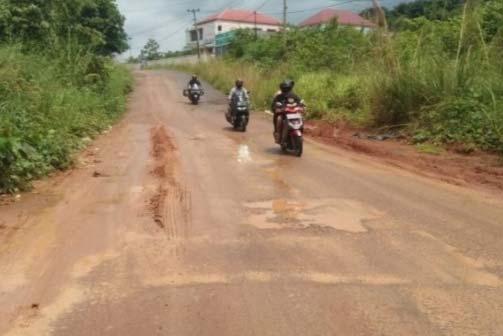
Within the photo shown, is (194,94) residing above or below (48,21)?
below

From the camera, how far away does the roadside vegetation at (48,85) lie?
1011 cm

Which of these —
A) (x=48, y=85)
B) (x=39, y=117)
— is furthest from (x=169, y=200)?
(x=48, y=85)

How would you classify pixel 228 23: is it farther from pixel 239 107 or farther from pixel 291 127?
pixel 291 127

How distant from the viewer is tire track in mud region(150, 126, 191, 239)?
23.2 feet

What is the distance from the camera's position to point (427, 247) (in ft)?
20.1

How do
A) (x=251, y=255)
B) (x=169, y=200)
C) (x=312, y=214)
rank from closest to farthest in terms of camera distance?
1. (x=251, y=255)
2. (x=312, y=214)
3. (x=169, y=200)

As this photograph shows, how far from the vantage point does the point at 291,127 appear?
512 inches

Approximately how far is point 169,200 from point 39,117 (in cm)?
590

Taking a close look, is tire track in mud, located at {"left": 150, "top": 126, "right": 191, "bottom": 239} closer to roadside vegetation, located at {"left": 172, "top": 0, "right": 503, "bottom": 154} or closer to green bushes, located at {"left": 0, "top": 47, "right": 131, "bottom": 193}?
green bushes, located at {"left": 0, "top": 47, "right": 131, "bottom": 193}

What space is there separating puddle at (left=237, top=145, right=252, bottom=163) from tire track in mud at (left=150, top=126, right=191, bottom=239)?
132cm

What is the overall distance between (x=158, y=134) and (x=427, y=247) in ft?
41.6

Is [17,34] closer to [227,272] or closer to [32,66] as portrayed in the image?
[32,66]

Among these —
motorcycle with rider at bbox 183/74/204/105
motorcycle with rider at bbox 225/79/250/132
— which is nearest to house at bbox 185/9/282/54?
motorcycle with rider at bbox 183/74/204/105

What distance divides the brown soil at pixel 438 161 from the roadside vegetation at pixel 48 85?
636cm
